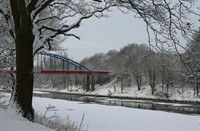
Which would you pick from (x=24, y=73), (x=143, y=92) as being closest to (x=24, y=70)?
(x=24, y=73)

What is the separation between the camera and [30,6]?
32.2ft

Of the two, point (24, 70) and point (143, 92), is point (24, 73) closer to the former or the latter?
point (24, 70)

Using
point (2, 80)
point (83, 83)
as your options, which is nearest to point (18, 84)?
point (2, 80)

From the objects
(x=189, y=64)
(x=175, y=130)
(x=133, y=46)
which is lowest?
(x=175, y=130)

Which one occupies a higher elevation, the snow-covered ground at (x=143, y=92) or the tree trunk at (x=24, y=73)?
the tree trunk at (x=24, y=73)

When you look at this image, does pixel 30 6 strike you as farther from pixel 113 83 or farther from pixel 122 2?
pixel 113 83

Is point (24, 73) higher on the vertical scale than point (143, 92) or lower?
higher

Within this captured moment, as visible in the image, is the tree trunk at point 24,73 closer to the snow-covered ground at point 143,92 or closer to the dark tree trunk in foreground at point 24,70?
the dark tree trunk in foreground at point 24,70

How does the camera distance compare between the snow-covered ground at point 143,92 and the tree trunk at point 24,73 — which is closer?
the tree trunk at point 24,73

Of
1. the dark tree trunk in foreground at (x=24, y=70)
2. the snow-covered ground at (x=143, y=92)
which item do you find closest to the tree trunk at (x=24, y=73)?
the dark tree trunk in foreground at (x=24, y=70)

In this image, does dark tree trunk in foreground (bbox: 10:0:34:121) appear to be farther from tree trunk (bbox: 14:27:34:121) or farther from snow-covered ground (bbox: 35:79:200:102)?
snow-covered ground (bbox: 35:79:200:102)

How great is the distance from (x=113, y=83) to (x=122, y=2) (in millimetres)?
78549

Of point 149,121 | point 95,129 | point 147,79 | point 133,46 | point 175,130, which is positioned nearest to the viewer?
point 95,129

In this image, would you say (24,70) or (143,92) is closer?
(24,70)
